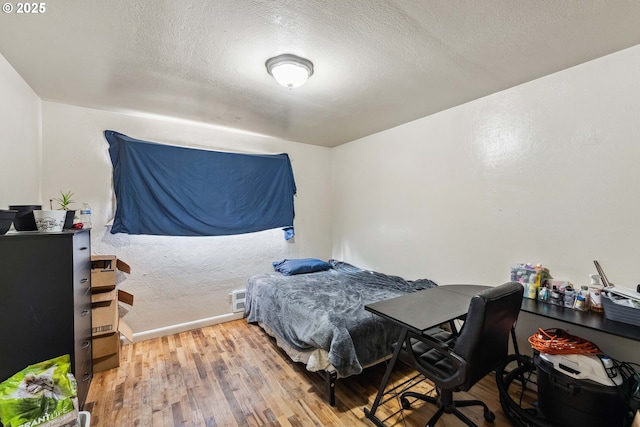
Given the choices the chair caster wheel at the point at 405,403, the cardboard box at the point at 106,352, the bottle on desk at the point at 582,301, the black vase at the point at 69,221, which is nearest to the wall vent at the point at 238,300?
the cardboard box at the point at 106,352

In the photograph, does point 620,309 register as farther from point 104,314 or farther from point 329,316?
point 104,314

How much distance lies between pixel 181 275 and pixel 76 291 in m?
1.54

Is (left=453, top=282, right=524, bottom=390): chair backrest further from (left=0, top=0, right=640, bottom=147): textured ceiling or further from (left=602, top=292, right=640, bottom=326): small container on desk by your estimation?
(left=0, top=0, right=640, bottom=147): textured ceiling

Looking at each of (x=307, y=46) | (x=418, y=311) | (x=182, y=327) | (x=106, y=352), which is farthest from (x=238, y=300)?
(x=307, y=46)

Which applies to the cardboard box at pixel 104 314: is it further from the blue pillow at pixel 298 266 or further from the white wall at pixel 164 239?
the blue pillow at pixel 298 266

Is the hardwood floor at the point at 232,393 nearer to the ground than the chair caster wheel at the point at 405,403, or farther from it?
nearer to the ground

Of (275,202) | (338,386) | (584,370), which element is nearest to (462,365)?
(584,370)

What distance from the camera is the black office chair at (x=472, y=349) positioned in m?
1.43

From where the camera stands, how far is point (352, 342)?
2.01 metres

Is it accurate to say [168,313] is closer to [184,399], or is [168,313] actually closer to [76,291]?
[184,399]

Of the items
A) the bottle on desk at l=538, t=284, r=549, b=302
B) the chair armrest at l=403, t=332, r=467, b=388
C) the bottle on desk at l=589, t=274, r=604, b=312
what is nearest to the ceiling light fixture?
the chair armrest at l=403, t=332, r=467, b=388

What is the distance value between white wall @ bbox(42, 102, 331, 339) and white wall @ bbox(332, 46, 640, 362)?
5.07ft

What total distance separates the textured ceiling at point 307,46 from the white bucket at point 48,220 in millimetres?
1042

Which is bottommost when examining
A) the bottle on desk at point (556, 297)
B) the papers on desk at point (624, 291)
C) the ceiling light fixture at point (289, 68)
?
the bottle on desk at point (556, 297)
